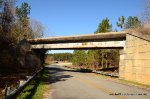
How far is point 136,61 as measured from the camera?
23.4 metres

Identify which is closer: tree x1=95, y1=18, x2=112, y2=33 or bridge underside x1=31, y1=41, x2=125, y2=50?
bridge underside x1=31, y1=41, x2=125, y2=50

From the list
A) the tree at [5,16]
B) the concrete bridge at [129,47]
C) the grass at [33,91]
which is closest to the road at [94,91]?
the grass at [33,91]

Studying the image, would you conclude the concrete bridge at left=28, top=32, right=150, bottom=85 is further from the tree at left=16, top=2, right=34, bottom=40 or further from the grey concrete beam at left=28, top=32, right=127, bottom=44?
the tree at left=16, top=2, right=34, bottom=40

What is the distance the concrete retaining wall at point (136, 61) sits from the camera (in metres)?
21.3

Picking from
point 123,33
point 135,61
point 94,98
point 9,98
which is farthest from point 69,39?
point 9,98

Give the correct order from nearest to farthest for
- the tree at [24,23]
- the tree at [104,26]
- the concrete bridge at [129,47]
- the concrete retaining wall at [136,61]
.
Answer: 1. the concrete retaining wall at [136,61]
2. the concrete bridge at [129,47]
3. the tree at [104,26]
4. the tree at [24,23]

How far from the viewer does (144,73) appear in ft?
70.8

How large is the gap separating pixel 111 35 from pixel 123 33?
8.94 feet

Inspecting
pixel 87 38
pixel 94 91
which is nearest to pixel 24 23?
pixel 87 38

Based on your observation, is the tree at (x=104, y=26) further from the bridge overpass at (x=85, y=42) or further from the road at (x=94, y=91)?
the road at (x=94, y=91)

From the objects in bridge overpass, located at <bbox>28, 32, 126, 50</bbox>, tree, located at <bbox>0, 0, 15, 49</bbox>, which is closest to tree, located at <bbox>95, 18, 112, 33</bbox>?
bridge overpass, located at <bbox>28, 32, 126, 50</bbox>

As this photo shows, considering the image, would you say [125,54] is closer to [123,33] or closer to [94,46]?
[123,33]

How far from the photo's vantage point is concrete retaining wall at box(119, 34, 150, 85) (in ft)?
70.0

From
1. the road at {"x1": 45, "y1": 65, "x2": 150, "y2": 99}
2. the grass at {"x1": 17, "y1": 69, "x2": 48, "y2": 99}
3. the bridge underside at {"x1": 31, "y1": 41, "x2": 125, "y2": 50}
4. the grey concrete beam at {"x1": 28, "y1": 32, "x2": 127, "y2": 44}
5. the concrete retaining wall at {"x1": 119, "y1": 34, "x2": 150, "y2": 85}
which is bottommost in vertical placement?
the road at {"x1": 45, "y1": 65, "x2": 150, "y2": 99}
